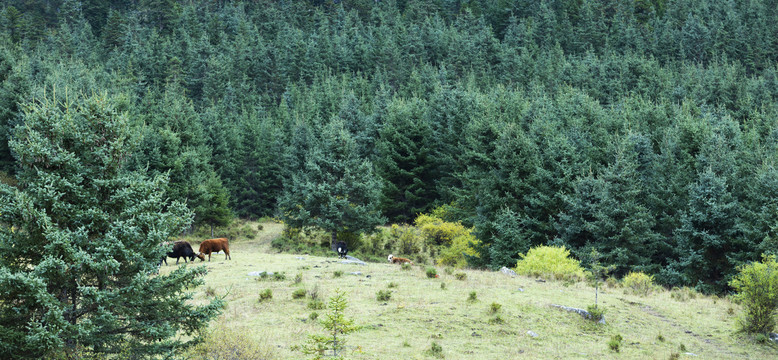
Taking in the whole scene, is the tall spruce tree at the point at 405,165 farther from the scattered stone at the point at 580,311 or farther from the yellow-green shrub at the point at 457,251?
the scattered stone at the point at 580,311

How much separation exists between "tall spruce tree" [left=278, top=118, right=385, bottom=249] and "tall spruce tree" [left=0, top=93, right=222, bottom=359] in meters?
28.8

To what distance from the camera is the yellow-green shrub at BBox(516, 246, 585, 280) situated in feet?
91.7

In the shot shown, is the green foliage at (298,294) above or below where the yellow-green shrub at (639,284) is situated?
above

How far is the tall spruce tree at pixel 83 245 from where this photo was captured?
10031mm

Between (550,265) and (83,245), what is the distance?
23.4 meters

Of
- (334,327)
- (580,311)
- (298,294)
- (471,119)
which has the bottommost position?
(580,311)

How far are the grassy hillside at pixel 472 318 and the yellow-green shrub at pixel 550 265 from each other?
227cm

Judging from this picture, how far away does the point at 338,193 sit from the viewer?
42.1m

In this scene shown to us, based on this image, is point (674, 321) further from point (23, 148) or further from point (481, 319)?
point (23, 148)

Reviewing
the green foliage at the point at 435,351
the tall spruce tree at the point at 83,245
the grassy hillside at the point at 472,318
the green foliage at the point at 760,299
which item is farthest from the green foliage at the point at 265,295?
the green foliage at the point at 760,299

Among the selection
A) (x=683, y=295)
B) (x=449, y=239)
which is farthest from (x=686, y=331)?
(x=449, y=239)

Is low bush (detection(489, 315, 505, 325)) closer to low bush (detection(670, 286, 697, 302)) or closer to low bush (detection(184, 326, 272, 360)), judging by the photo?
low bush (detection(184, 326, 272, 360))

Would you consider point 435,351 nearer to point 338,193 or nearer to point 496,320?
point 496,320

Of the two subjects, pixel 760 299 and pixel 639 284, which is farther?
pixel 639 284
